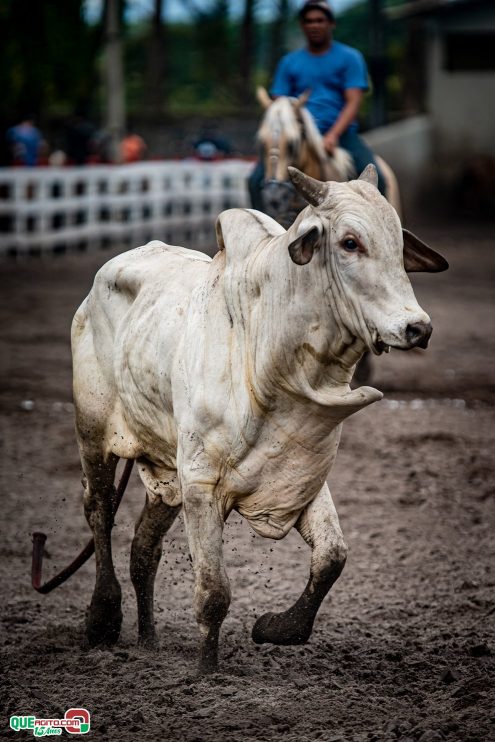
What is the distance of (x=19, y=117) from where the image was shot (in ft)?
75.9

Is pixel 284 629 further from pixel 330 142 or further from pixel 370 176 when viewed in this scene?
pixel 330 142

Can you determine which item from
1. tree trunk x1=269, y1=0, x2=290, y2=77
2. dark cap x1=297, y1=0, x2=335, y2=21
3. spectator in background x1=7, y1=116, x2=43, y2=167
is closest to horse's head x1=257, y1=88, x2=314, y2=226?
dark cap x1=297, y1=0, x2=335, y2=21

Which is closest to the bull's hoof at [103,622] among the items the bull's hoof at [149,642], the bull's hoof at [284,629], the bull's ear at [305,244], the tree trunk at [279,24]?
the bull's hoof at [149,642]

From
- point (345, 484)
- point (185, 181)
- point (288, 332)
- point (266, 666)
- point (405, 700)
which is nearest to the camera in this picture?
point (288, 332)

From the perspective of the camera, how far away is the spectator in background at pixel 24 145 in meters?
19.7

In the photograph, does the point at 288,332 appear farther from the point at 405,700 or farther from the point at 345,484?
the point at 345,484

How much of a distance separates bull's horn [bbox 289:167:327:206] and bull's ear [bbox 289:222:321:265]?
102mm

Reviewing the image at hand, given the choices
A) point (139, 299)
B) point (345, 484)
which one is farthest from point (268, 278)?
point (345, 484)

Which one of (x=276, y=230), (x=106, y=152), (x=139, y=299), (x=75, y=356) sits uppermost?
(x=276, y=230)

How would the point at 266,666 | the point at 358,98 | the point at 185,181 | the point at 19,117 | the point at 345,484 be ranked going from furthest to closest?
the point at 19,117, the point at 185,181, the point at 358,98, the point at 345,484, the point at 266,666

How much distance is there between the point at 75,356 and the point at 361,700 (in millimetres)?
1755

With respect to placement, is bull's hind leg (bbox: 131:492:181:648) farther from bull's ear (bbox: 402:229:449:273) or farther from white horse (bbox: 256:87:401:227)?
white horse (bbox: 256:87:401:227)

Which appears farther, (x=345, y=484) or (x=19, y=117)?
(x=19, y=117)

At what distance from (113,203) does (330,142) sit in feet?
35.2
